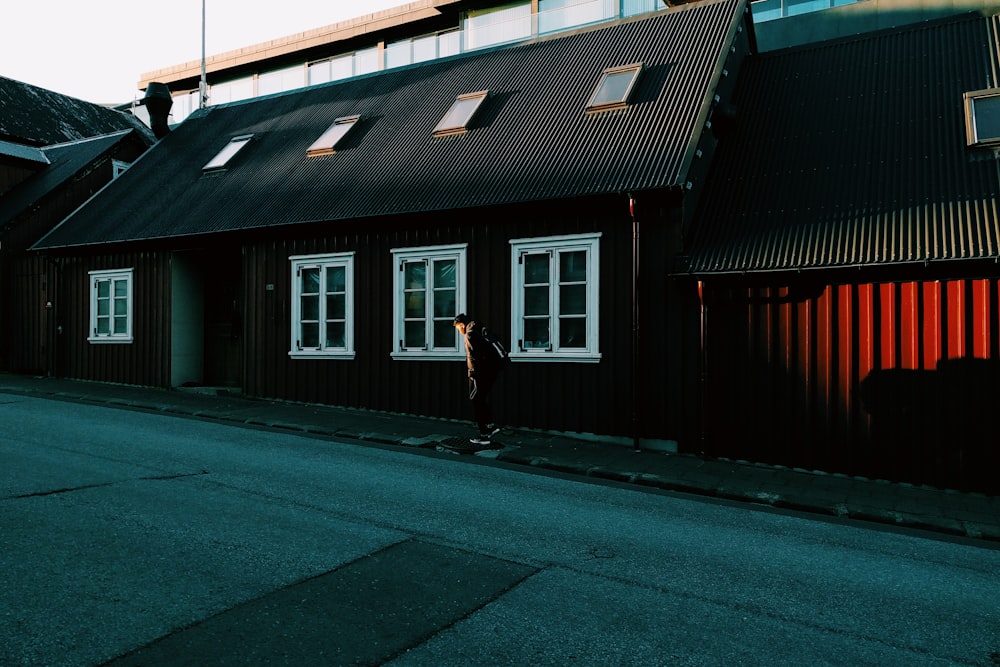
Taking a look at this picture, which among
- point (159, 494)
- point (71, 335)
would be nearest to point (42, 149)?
point (71, 335)

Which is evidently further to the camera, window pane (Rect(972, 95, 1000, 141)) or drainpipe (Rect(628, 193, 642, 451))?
drainpipe (Rect(628, 193, 642, 451))

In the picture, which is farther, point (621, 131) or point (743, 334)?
point (621, 131)

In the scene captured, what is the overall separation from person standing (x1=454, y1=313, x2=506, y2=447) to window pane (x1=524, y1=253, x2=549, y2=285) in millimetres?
1610

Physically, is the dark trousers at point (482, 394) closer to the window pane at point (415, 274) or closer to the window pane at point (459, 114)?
the window pane at point (415, 274)

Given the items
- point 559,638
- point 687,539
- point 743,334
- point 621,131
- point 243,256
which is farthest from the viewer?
point 243,256

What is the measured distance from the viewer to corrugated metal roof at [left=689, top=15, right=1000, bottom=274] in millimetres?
9352

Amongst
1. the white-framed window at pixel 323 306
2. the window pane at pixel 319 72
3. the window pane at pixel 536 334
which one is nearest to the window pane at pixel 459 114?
the white-framed window at pixel 323 306

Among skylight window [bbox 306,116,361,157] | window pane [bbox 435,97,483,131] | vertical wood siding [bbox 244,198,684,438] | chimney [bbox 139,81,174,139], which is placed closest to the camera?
vertical wood siding [bbox 244,198,684,438]

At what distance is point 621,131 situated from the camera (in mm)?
12180

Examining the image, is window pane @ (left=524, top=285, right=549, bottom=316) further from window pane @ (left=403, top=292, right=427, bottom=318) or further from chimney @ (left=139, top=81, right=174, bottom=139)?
chimney @ (left=139, top=81, right=174, bottom=139)

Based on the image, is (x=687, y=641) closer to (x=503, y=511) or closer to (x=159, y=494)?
(x=503, y=511)

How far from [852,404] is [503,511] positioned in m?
5.32

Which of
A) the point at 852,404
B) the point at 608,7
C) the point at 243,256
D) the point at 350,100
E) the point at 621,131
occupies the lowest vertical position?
the point at 852,404

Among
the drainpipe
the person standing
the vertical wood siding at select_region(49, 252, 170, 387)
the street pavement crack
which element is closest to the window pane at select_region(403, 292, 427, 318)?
the person standing
